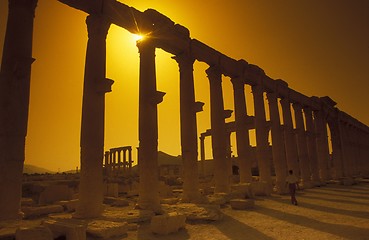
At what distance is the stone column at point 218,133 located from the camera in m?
17.2

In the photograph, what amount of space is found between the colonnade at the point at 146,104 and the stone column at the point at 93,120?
0.04 metres

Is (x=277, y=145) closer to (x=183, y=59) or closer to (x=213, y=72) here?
(x=213, y=72)

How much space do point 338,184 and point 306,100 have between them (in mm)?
8441

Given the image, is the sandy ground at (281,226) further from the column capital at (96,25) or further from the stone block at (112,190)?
the stone block at (112,190)

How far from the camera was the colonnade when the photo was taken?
9484 mm

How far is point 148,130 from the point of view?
43.7 feet

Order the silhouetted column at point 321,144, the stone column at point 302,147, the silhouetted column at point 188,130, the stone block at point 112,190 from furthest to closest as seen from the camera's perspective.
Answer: the silhouetted column at point 321,144
the stone column at point 302,147
the stone block at point 112,190
the silhouetted column at point 188,130

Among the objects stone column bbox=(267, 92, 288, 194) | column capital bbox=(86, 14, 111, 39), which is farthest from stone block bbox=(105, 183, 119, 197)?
column capital bbox=(86, 14, 111, 39)

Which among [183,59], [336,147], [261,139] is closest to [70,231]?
[183,59]

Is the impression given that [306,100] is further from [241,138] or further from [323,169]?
[241,138]

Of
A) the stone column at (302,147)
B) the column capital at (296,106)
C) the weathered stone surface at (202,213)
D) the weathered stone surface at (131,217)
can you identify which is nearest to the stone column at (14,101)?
the weathered stone surface at (131,217)

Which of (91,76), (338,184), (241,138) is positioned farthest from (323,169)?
(91,76)

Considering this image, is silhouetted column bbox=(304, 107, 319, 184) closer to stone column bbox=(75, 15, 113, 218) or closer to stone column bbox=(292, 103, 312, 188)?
stone column bbox=(292, 103, 312, 188)

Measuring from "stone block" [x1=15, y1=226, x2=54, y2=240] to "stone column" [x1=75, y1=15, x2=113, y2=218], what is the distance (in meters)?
4.33
